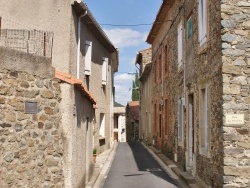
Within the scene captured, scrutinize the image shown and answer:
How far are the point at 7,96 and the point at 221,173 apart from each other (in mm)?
4618

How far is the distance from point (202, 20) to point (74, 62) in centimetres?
496

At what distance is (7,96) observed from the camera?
18.4 feet

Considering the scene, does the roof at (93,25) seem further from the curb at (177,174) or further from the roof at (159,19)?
the curb at (177,174)

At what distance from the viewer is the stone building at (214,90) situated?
747 cm

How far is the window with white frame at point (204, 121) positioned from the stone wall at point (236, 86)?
55.4 inches

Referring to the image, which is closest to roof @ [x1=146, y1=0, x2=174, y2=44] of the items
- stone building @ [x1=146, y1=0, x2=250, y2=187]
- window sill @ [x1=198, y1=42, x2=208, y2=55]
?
stone building @ [x1=146, y1=0, x2=250, y2=187]

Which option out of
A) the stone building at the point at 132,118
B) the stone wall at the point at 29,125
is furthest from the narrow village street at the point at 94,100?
the stone building at the point at 132,118

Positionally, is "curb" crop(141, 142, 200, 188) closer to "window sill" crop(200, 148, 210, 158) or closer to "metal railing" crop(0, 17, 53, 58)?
"window sill" crop(200, 148, 210, 158)

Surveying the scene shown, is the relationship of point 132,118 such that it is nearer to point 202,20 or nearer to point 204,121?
point 204,121

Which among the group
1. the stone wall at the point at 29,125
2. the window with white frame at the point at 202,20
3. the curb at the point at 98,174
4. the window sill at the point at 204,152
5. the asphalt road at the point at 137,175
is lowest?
the asphalt road at the point at 137,175

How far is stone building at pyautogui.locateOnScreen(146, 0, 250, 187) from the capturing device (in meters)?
7.47

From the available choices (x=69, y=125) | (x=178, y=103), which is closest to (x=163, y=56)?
(x=178, y=103)

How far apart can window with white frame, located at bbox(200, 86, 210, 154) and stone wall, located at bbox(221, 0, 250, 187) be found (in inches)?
55.4

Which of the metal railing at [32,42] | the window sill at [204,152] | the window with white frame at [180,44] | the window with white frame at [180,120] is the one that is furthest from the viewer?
the window with white frame at [180,120]
